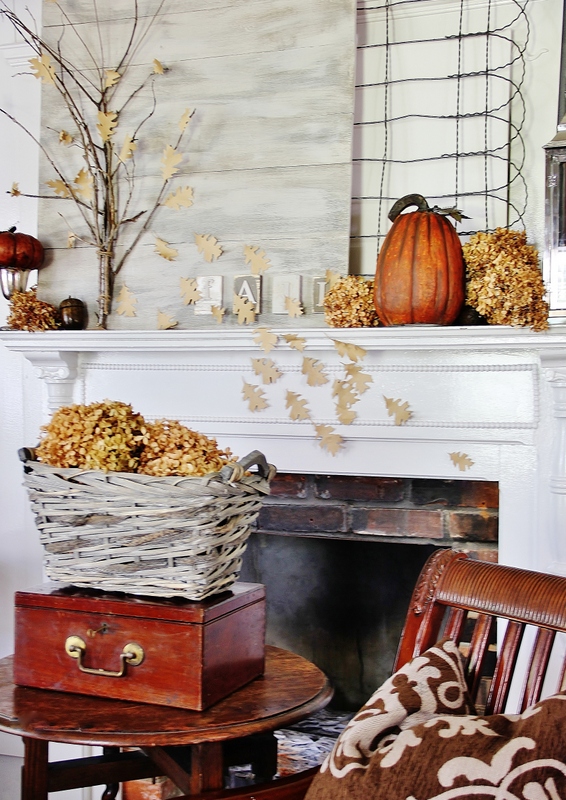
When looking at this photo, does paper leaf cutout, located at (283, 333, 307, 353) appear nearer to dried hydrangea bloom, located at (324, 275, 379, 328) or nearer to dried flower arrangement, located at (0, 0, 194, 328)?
dried hydrangea bloom, located at (324, 275, 379, 328)

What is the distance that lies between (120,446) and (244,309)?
2.77 feet

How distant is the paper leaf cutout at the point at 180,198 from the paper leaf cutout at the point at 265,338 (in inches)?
15.6

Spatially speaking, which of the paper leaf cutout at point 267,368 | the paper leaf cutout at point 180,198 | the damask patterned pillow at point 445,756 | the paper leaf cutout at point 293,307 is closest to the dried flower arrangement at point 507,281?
the paper leaf cutout at point 293,307

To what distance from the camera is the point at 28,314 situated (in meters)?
2.08

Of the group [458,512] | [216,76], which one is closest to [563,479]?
[458,512]

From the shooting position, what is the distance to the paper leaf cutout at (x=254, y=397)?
78.8 inches

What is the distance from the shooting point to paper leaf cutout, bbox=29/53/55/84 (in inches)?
82.4

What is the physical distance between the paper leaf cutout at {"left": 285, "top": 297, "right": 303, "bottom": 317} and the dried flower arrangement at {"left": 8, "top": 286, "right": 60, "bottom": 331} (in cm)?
63

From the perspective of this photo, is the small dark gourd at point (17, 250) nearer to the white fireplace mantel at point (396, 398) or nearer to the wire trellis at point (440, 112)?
the white fireplace mantel at point (396, 398)

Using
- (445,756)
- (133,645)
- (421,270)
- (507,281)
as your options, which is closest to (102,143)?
(421,270)

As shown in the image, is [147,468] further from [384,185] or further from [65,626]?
[384,185]

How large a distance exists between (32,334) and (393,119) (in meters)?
1.02

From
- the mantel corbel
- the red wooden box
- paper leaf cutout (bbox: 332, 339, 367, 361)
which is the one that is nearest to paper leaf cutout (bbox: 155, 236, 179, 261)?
the mantel corbel

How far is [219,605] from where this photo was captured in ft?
3.74
